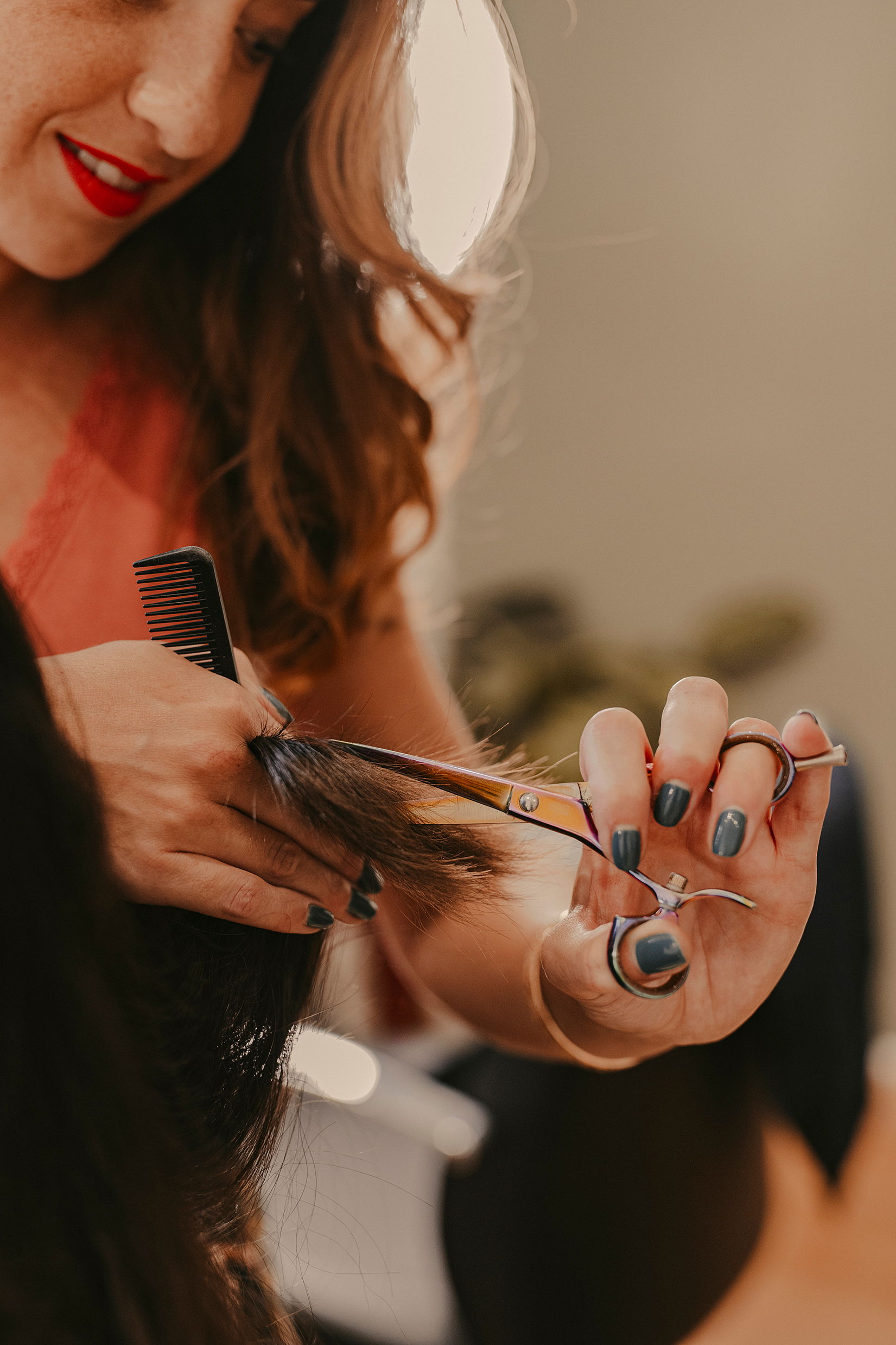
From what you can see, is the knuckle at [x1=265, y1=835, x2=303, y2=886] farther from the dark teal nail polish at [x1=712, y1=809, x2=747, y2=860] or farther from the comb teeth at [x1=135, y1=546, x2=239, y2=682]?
the dark teal nail polish at [x1=712, y1=809, x2=747, y2=860]

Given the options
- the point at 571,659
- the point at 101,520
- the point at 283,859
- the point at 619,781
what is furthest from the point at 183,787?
the point at 571,659

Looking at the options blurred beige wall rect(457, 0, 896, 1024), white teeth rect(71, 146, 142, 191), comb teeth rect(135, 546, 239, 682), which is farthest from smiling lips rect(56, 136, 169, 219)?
blurred beige wall rect(457, 0, 896, 1024)

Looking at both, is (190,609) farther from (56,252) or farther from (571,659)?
(571,659)

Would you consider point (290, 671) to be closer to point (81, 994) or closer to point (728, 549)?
point (81, 994)

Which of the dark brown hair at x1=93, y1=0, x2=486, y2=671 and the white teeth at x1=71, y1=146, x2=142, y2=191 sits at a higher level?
the white teeth at x1=71, y1=146, x2=142, y2=191

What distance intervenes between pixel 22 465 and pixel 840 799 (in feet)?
2.99

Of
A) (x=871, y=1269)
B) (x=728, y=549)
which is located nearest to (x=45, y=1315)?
(x=871, y=1269)

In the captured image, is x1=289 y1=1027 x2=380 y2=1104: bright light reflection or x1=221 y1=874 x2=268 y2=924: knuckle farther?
x1=289 y1=1027 x2=380 y2=1104: bright light reflection

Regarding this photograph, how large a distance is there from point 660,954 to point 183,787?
0.74ft

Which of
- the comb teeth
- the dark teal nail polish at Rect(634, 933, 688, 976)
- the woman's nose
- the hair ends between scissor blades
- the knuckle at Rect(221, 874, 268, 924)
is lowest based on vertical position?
the dark teal nail polish at Rect(634, 933, 688, 976)

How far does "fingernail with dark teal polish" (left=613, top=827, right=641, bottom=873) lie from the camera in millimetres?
373

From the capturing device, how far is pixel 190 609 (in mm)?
445

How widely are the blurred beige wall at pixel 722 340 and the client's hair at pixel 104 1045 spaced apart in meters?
1.34

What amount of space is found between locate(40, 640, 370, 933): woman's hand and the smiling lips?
31 cm
